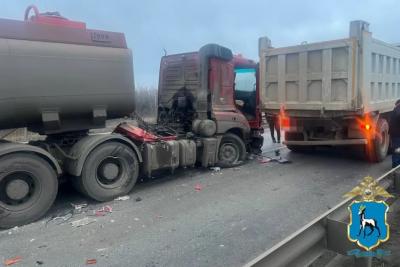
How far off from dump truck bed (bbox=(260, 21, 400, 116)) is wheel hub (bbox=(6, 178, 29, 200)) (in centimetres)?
535

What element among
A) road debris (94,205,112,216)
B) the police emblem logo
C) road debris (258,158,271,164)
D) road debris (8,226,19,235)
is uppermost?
the police emblem logo

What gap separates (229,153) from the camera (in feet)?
27.2

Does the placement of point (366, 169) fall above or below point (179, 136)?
below

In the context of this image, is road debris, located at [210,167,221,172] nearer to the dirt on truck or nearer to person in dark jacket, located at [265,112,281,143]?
the dirt on truck

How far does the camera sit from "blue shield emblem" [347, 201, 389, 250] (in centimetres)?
246

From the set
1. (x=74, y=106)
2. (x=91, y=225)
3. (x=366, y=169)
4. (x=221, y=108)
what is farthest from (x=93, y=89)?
(x=366, y=169)

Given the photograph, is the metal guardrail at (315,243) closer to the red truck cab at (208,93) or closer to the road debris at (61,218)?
the road debris at (61,218)

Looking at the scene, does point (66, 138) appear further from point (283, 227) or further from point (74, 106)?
point (283, 227)

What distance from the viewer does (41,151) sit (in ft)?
17.1

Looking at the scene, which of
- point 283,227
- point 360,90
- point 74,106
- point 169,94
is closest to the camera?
point 283,227

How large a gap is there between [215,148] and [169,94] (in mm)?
1651

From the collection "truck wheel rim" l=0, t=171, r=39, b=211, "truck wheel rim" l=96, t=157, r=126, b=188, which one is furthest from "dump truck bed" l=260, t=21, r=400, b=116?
"truck wheel rim" l=0, t=171, r=39, b=211

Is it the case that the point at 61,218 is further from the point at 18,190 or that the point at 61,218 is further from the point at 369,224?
the point at 369,224

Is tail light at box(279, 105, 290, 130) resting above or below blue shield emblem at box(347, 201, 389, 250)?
above
